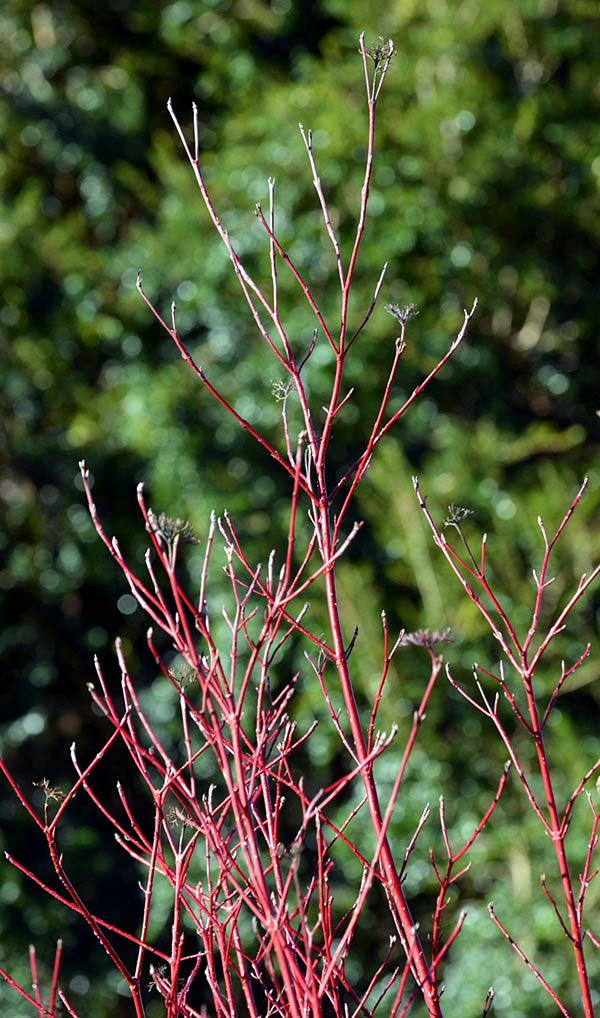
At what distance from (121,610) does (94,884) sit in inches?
37.8

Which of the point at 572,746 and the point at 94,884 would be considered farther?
the point at 94,884

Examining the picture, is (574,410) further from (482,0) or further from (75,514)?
(75,514)

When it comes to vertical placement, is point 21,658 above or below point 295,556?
below

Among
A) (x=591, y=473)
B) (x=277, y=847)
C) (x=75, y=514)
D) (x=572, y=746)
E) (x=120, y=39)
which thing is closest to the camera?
(x=277, y=847)

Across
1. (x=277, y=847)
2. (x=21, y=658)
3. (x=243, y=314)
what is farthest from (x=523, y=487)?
(x=277, y=847)

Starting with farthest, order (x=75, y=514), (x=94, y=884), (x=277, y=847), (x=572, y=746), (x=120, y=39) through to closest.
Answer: (x=120, y=39) → (x=75, y=514) → (x=94, y=884) → (x=572, y=746) → (x=277, y=847)

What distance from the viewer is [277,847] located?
39.6 inches

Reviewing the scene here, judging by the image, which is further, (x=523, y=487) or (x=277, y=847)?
(x=523, y=487)

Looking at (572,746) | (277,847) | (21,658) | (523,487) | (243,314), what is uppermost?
(277,847)

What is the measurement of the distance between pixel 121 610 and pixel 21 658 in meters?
0.43

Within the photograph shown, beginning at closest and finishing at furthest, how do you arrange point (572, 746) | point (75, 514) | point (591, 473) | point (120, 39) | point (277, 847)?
point (277, 847) < point (572, 746) < point (591, 473) < point (75, 514) < point (120, 39)

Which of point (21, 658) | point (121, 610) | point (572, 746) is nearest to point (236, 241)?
point (121, 610)

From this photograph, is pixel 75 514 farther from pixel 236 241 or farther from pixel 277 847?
pixel 277 847

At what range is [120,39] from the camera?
462 centimetres
